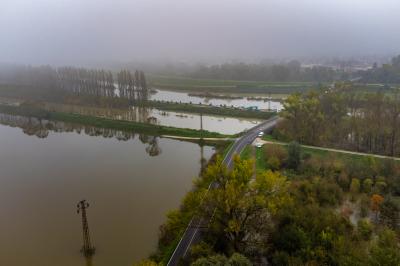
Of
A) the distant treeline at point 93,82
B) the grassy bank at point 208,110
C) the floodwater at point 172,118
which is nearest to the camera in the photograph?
the floodwater at point 172,118

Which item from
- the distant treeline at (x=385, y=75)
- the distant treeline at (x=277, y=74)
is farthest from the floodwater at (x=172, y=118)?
the distant treeline at (x=277, y=74)

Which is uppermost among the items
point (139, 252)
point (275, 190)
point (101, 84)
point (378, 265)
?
point (101, 84)

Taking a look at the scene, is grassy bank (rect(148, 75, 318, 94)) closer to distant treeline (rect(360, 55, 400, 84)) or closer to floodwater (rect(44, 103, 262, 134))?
distant treeline (rect(360, 55, 400, 84))

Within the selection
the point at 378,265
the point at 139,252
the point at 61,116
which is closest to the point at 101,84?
the point at 61,116

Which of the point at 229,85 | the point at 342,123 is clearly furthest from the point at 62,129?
the point at 229,85

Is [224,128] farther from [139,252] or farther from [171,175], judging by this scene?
[139,252]

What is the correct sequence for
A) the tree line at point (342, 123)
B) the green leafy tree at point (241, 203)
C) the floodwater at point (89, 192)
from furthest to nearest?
the tree line at point (342, 123) < the floodwater at point (89, 192) < the green leafy tree at point (241, 203)

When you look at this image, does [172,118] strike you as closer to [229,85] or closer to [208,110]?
[208,110]

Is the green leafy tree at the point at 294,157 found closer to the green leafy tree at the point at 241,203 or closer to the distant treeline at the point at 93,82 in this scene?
the green leafy tree at the point at 241,203
